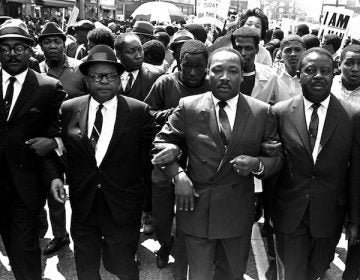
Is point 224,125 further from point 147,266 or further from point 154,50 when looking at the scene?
point 154,50

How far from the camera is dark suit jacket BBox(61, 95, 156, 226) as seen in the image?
308cm

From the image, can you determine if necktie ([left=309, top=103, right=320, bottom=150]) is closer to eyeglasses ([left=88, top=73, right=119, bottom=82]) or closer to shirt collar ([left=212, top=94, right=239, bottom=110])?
shirt collar ([left=212, top=94, right=239, bottom=110])

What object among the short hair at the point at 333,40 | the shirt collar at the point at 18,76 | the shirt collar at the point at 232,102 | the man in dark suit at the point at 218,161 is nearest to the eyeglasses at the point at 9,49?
the shirt collar at the point at 18,76

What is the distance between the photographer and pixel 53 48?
4922 millimetres

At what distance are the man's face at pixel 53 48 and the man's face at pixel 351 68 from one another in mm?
2996

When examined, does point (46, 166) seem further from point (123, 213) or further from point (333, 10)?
point (333, 10)

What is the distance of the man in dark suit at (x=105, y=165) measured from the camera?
3.07 m

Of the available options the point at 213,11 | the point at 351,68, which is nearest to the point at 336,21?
the point at 213,11

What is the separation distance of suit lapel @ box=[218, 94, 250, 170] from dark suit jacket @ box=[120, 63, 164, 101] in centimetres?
189

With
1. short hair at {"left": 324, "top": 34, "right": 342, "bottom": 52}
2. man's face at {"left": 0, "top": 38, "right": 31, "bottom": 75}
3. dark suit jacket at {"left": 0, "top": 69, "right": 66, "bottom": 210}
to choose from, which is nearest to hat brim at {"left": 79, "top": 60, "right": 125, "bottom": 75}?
dark suit jacket at {"left": 0, "top": 69, "right": 66, "bottom": 210}

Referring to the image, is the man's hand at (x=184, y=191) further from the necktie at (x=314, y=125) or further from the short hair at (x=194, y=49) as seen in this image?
the short hair at (x=194, y=49)

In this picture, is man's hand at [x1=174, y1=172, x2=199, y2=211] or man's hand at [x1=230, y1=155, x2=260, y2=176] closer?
man's hand at [x1=230, y1=155, x2=260, y2=176]

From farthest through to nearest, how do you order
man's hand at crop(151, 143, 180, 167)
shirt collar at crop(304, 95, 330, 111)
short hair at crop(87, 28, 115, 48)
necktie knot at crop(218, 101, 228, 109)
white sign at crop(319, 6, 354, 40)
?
white sign at crop(319, 6, 354, 40), short hair at crop(87, 28, 115, 48), shirt collar at crop(304, 95, 330, 111), necktie knot at crop(218, 101, 228, 109), man's hand at crop(151, 143, 180, 167)

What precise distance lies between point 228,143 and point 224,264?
88 cm
